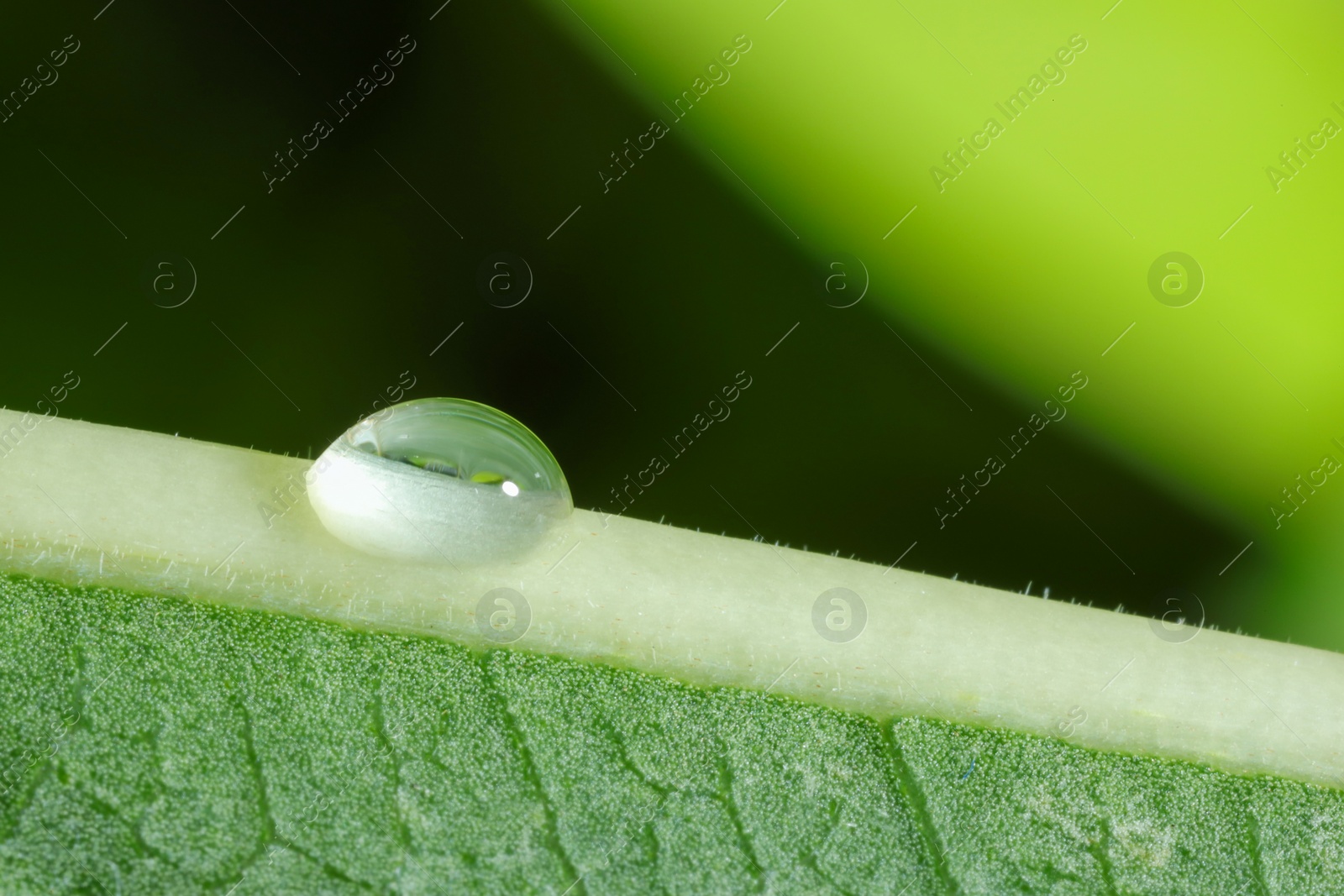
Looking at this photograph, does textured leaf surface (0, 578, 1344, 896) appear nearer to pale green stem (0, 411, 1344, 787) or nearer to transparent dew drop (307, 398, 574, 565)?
pale green stem (0, 411, 1344, 787)

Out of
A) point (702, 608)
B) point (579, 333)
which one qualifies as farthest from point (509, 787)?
point (579, 333)

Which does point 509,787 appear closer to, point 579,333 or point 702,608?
point 702,608

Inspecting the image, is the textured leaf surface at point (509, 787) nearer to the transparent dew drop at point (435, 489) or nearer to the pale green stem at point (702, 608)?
the pale green stem at point (702, 608)

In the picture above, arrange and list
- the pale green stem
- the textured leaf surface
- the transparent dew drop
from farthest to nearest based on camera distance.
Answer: the transparent dew drop
the pale green stem
the textured leaf surface

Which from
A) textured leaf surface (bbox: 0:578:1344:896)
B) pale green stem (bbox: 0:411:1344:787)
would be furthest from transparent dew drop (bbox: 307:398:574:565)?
textured leaf surface (bbox: 0:578:1344:896)

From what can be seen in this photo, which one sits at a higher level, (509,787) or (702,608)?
(702,608)
